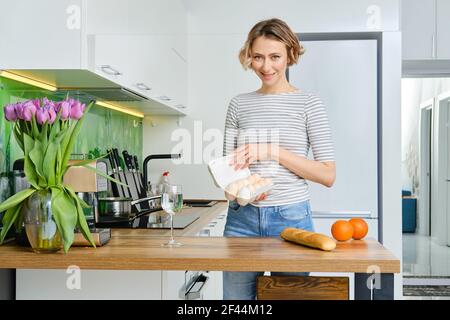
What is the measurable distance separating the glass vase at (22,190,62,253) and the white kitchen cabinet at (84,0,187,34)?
0.61 meters

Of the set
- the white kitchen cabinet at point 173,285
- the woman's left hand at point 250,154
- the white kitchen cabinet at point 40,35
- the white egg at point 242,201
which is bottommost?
the white kitchen cabinet at point 173,285

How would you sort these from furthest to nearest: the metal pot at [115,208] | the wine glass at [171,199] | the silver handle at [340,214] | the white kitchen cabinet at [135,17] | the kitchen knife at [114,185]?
the silver handle at [340,214], the kitchen knife at [114,185], the metal pot at [115,208], the white kitchen cabinet at [135,17], the wine glass at [171,199]

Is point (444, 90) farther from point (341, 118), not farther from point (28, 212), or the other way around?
point (28, 212)

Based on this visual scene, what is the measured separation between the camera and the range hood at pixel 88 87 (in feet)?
6.64

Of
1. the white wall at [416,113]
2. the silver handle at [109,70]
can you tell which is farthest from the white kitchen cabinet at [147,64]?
the white wall at [416,113]

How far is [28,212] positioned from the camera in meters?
1.60

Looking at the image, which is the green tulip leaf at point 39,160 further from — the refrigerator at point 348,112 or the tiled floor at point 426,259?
the tiled floor at point 426,259

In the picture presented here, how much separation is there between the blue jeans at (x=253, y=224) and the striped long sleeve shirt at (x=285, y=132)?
24 mm

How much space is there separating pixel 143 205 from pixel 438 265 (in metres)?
2.50

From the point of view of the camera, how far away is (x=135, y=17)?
2457 millimetres

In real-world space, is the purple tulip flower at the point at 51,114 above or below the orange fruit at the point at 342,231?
above

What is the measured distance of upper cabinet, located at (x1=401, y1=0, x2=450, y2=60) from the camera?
150 inches
